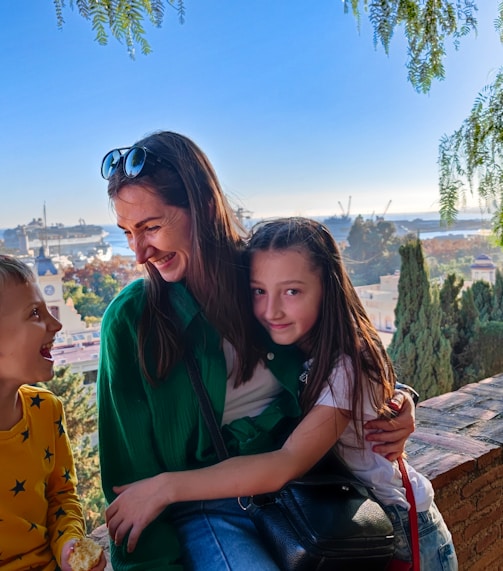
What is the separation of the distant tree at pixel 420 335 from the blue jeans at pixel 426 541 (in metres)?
5.76

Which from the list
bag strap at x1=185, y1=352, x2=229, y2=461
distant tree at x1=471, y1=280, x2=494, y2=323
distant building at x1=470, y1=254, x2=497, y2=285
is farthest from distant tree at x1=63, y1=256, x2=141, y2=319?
distant tree at x1=471, y1=280, x2=494, y2=323

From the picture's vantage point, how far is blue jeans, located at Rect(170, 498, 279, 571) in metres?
0.86

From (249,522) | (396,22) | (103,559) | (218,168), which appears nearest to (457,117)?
(396,22)

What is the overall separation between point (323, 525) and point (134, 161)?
72cm

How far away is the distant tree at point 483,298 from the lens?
25.0ft

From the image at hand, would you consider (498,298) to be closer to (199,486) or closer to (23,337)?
(199,486)

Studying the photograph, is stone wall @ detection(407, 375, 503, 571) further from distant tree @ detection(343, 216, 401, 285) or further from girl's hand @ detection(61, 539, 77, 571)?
distant tree @ detection(343, 216, 401, 285)

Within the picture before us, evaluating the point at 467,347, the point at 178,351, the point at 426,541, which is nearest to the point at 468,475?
the point at 426,541

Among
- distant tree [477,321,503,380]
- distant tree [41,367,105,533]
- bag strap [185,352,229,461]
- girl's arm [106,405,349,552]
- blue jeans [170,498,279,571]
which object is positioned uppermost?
bag strap [185,352,229,461]

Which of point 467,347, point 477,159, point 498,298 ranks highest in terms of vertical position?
point 477,159

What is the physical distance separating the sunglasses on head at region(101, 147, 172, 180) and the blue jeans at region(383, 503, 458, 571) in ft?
2.65

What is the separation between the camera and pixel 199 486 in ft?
2.94

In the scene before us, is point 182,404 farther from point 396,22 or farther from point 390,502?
point 396,22

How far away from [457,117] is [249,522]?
2.76 meters
